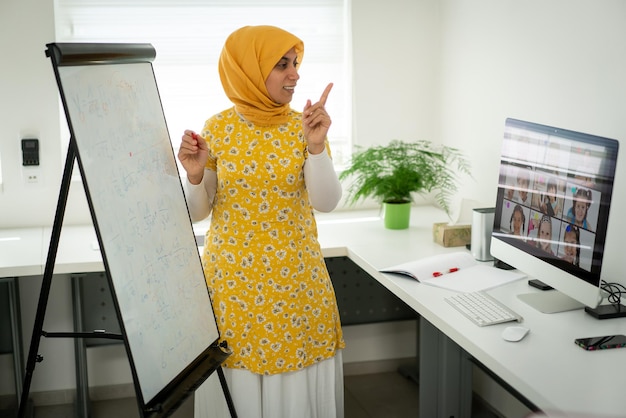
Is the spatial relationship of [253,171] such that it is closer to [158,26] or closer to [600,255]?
[600,255]

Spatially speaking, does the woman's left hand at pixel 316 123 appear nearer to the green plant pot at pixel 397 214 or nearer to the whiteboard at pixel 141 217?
the whiteboard at pixel 141 217

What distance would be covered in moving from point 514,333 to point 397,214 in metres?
1.23

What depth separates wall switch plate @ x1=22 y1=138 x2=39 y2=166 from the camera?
3094mm

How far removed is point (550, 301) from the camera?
2.08m

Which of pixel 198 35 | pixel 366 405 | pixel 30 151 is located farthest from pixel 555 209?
pixel 30 151

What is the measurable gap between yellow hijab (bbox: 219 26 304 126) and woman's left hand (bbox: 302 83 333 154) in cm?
14

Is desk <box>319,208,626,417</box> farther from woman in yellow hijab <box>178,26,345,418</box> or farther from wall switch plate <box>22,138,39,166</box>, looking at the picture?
wall switch plate <box>22,138,39,166</box>

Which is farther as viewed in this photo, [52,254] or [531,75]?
[531,75]

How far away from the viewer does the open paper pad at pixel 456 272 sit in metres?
2.27

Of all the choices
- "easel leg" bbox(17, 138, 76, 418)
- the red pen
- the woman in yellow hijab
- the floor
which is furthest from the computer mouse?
the floor

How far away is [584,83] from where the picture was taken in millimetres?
2328

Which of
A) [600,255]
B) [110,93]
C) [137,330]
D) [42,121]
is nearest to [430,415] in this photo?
[600,255]

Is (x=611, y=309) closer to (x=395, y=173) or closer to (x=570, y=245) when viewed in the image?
(x=570, y=245)

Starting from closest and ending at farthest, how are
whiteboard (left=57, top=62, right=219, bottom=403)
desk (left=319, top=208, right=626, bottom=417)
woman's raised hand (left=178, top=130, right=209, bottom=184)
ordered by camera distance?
desk (left=319, top=208, right=626, bottom=417) < whiteboard (left=57, top=62, right=219, bottom=403) < woman's raised hand (left=178, top=130, right=209, bottom=184)
